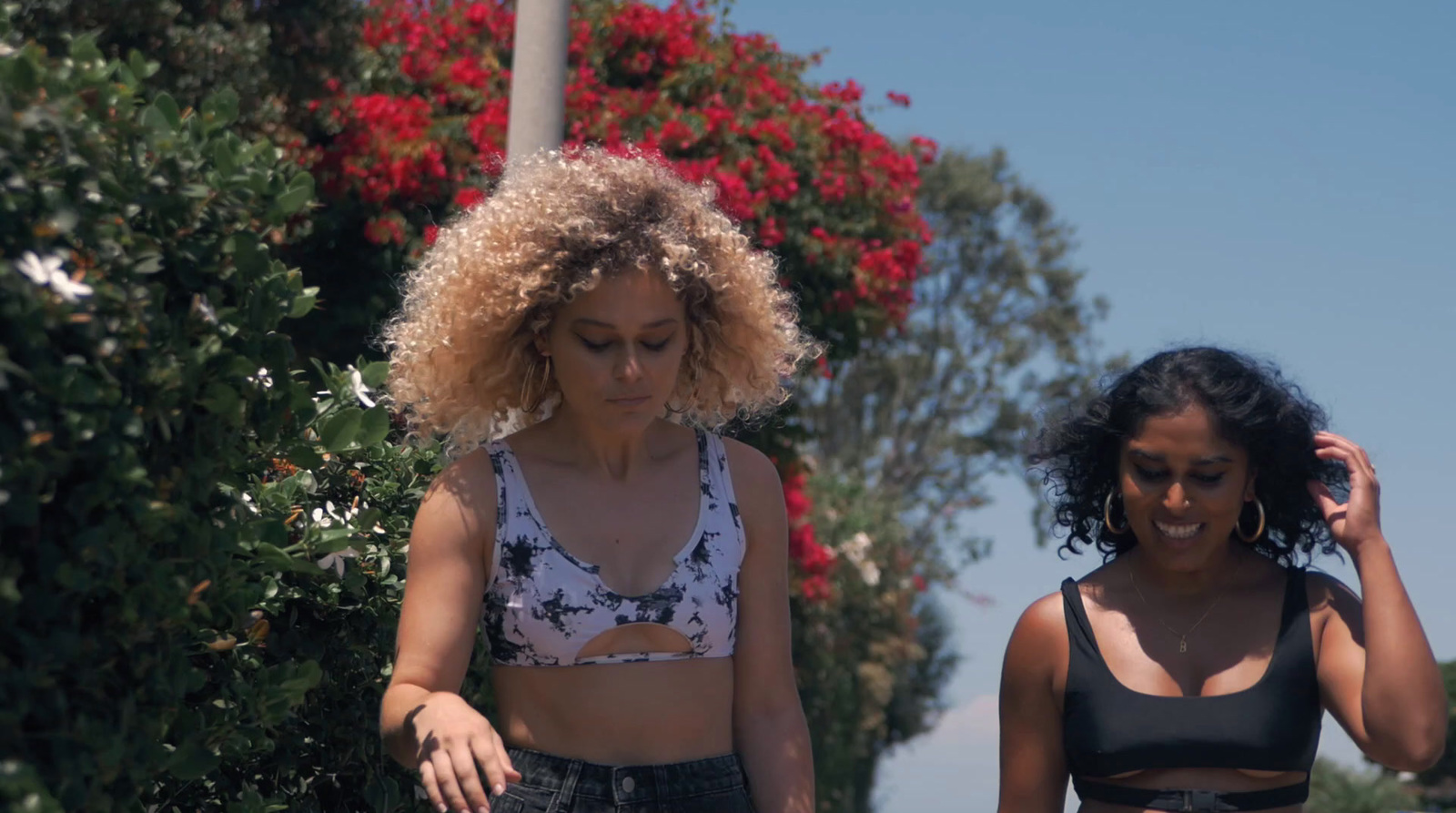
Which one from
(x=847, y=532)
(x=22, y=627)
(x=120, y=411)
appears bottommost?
(x=847, y=532)

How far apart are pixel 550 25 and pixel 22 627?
9.79 ft

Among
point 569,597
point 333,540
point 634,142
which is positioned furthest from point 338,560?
point 634,142

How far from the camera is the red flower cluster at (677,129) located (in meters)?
7.61

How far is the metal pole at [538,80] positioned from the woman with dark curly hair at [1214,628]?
6.15 ft

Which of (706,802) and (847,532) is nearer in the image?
(706,802)

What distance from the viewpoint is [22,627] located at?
181cm

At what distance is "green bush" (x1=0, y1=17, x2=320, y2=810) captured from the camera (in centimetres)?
177

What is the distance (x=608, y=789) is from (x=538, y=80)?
8.29 ft

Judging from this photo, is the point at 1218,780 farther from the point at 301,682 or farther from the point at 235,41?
the point at 235,41

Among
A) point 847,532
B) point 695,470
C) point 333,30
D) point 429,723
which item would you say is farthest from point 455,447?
point 847,532

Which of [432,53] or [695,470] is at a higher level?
[432,53]

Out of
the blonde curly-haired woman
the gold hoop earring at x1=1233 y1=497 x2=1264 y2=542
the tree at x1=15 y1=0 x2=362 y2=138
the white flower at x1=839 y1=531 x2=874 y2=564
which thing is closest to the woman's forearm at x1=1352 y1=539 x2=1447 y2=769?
the gold hoop earring at x1=1233 y1=497 x2=1264 y2=542

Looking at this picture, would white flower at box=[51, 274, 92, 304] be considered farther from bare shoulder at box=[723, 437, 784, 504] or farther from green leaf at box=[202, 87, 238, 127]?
bare shoulder at box=[723, 437, 784, 504]

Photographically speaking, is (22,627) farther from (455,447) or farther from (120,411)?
(455,447)
